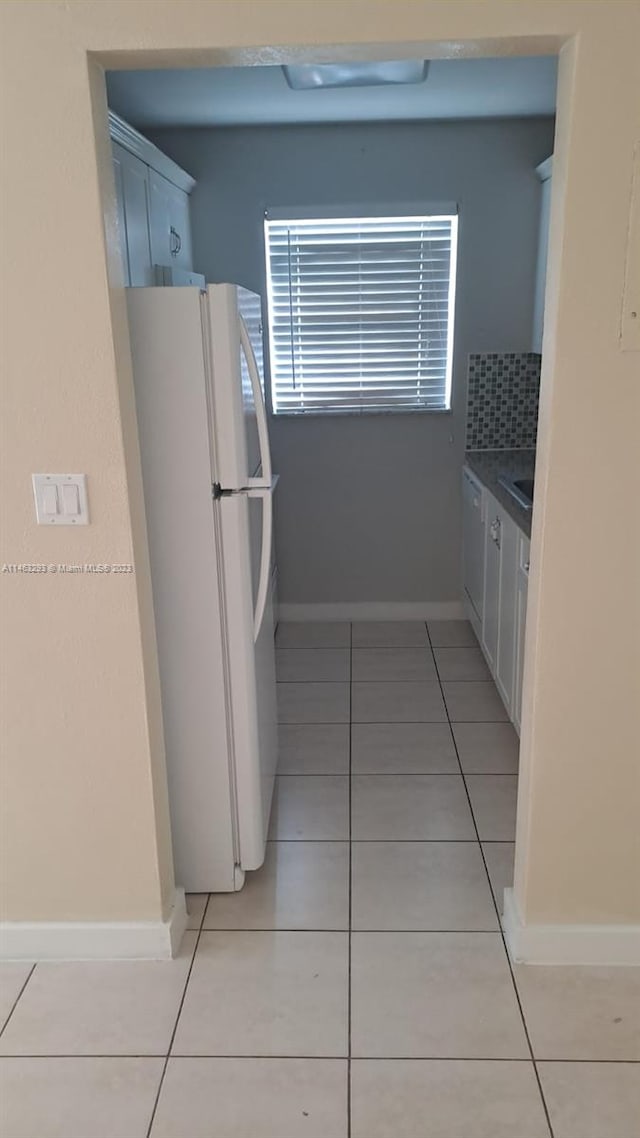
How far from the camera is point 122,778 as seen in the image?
2.06 m

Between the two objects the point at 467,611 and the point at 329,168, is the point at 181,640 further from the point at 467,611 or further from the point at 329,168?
the point at 329,168

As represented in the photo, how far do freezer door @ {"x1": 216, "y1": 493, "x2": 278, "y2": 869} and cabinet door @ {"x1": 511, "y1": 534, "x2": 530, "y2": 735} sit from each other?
889mm

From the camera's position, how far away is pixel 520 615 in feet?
9.57

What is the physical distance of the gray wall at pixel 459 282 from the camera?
12.6ft

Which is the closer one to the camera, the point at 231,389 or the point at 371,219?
the point at 231,389

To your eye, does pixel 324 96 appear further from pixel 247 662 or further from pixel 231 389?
pixel 247 662

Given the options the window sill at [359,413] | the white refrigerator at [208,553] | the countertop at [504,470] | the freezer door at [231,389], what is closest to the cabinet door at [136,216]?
the white refrigerator at [208,553]

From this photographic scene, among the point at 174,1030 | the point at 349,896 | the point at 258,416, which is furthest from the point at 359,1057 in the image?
the point at 258,416

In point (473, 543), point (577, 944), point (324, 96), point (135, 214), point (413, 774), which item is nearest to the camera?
point (577, 944)

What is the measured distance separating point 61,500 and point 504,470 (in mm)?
2347

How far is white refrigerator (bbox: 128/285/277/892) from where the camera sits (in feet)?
6.49

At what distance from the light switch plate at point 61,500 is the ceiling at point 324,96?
160 cm

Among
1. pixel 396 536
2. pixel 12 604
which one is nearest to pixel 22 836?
pixel 12 604

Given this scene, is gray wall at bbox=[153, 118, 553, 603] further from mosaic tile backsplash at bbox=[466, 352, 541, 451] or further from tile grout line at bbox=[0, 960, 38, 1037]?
tile grout line at bbox=[0, 960, 38, 1037]
